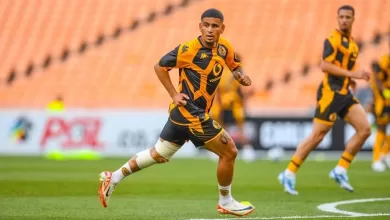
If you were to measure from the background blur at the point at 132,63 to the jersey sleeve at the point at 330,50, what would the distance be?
1178 cm

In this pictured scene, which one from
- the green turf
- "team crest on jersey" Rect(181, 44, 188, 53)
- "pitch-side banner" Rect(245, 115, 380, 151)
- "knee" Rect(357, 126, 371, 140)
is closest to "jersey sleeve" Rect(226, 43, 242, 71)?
"team crest on jersey" Rect(181, 44, 188, 53)

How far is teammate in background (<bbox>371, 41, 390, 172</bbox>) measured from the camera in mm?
16286

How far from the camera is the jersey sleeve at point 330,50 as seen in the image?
11344mm

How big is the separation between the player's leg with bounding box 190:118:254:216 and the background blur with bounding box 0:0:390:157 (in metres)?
15.1

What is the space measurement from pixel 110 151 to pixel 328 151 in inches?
235

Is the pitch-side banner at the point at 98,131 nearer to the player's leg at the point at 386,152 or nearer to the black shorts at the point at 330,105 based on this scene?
the player's leg at the point at 386,152

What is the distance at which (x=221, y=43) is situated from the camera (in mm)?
8375

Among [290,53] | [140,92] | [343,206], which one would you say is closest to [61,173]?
[343,206]

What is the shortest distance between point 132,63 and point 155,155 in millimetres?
21464

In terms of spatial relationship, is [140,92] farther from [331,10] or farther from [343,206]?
[343,206]

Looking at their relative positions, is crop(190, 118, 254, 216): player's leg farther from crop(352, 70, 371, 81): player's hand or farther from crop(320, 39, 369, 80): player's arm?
crop(320, 39, 369, 80): player's arm

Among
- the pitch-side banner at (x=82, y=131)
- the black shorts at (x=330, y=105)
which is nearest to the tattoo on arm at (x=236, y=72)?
the black shorts at (x=330, y=105)

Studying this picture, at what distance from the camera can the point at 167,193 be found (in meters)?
11.6

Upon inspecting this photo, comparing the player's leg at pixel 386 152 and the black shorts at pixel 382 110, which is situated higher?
the black shorts at pixel 382 110
